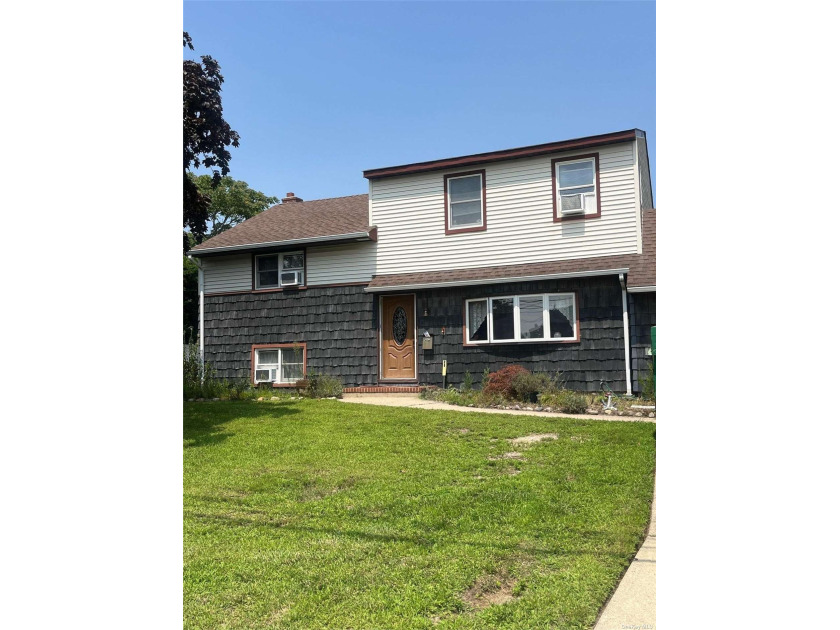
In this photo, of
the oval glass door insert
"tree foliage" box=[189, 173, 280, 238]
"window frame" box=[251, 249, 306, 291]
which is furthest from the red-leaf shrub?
"tree foliage" box=[189, 173, 280, 238]

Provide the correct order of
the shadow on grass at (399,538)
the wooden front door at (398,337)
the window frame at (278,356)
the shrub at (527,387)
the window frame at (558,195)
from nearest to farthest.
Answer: the shadow on grass at (399,538) < the shrub at (527,387) < the window frame at (558,195) < the wooden front door at (398,337) < the window frame at (278,356)

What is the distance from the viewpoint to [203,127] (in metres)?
8.20

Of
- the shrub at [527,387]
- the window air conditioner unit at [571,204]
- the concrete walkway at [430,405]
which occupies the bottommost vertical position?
the concrete walkway at [430,405]

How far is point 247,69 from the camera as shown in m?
5.75

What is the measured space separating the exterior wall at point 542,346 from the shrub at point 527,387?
1.14 meters

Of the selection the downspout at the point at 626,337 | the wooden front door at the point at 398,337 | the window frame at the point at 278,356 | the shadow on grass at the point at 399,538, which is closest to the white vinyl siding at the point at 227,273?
the window frame at the point at 278,356

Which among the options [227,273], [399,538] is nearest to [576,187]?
[227,273]

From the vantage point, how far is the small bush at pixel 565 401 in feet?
27.6

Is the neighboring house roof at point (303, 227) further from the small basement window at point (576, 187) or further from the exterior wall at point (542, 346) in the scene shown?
the small basement window at point (576, 187)

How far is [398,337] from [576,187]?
166 inches

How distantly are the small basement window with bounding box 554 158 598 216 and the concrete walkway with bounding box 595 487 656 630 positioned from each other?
327 inches
